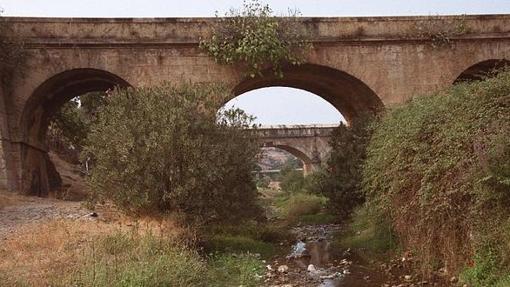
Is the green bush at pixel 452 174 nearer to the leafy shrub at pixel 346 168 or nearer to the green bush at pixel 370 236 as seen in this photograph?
the green bush at pixel 370 236

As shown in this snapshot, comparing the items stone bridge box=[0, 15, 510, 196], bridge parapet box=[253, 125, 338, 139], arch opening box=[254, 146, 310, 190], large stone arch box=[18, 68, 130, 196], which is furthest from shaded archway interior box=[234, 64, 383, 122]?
arch opening box=[254, 146, 310, 190]

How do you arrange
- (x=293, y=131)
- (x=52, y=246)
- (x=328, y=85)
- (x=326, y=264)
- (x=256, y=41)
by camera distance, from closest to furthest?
(x=52, y=246)
(x=326, y=264)
(x=256, y=41)
(x=328, y=85)
(x=293, y=131)

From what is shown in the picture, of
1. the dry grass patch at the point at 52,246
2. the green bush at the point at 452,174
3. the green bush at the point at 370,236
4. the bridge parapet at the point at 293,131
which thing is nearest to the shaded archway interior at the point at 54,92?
the dry grass patch at the point at 52,246

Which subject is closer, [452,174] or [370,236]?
[452,174]

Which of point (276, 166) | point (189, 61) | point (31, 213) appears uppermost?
point (189, 61)

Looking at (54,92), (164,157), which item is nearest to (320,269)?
(164,157)

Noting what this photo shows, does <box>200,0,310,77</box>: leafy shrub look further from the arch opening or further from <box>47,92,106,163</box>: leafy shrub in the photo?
the arch opening

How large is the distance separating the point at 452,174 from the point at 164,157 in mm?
4798

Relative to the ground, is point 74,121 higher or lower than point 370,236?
higher

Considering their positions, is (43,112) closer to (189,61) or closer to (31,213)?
(189,61)

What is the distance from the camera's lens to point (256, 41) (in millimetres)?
13641

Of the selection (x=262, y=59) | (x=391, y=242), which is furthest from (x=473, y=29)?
(x=391, y=242)

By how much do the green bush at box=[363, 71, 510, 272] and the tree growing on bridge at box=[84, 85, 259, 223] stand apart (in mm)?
2962

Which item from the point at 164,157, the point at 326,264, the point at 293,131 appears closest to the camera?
the point at 164,157
